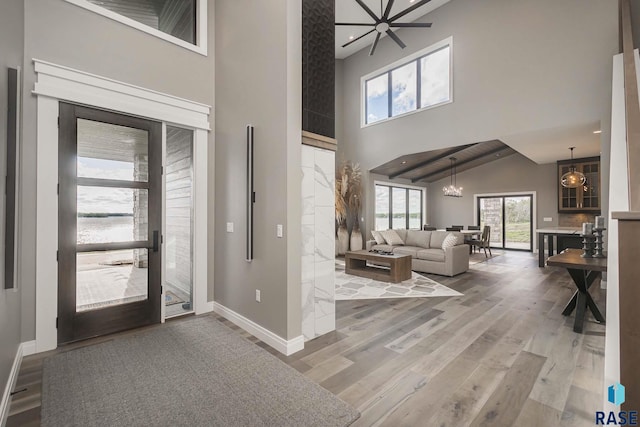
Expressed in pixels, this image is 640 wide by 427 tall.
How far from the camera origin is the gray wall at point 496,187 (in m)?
9.45

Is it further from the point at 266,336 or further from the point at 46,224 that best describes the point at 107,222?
the point at 266,336

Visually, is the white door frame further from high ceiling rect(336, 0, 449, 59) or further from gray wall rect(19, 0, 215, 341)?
high ceiling rect(336, 0, 449, 59)

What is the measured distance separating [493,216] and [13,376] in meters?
12.5

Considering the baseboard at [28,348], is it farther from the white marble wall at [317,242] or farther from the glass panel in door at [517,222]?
the glass panel in door at [517,222]

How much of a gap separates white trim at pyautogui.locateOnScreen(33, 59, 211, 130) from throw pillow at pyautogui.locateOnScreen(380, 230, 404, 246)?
16.9 ft

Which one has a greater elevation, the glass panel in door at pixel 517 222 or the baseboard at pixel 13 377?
the glass panel in door at pixel 517 222

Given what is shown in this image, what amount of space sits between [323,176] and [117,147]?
7.78ft

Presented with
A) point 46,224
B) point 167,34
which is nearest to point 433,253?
point 167,34

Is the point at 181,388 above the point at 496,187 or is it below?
below

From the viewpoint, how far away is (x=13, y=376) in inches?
87.9

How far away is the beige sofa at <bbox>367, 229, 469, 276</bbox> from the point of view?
5.93m

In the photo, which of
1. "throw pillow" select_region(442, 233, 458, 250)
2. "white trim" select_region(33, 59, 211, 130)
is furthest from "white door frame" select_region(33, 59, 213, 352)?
A: "throw pillow" select_region(442, 233, 458, 250)

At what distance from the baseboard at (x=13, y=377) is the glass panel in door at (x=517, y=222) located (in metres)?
12.4

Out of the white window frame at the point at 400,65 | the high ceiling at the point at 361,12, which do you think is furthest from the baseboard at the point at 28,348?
the white window frame at the point at 400,65
